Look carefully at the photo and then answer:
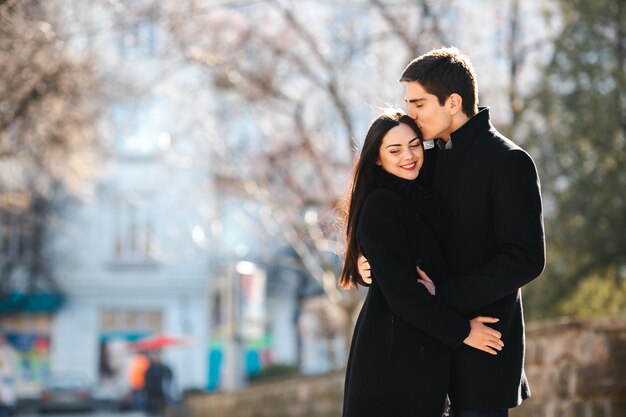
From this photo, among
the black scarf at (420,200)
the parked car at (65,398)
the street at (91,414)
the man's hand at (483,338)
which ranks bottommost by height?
the street at (91,414)

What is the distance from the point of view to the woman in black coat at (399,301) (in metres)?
4.35

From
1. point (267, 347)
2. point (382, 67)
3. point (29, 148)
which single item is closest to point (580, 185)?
point (382, 67)

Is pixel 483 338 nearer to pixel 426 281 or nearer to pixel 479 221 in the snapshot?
pixel 426 281

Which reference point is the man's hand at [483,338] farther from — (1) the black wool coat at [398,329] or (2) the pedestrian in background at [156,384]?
(2) the pedestrian in background at [156,384]

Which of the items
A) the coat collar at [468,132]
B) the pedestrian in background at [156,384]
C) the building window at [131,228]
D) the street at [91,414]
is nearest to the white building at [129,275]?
the building window at [131,228]

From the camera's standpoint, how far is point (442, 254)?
4555 millimetres

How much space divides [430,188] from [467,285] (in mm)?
475

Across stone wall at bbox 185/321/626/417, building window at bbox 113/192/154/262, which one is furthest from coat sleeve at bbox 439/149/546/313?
building window at bbox 113/192/154/262

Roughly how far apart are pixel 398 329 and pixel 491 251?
0.44 metres

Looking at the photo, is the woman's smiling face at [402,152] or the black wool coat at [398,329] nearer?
the black wool coat at [398,329]

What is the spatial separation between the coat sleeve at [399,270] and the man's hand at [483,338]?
30 millimetres

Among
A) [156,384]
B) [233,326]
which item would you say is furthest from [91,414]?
[233,326]

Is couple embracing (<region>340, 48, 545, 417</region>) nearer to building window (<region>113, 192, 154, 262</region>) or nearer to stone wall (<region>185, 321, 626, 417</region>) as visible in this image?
stone wall (<region>185, 321, 626, 417</region>)

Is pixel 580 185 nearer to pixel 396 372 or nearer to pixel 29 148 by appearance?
pixel 29 148
